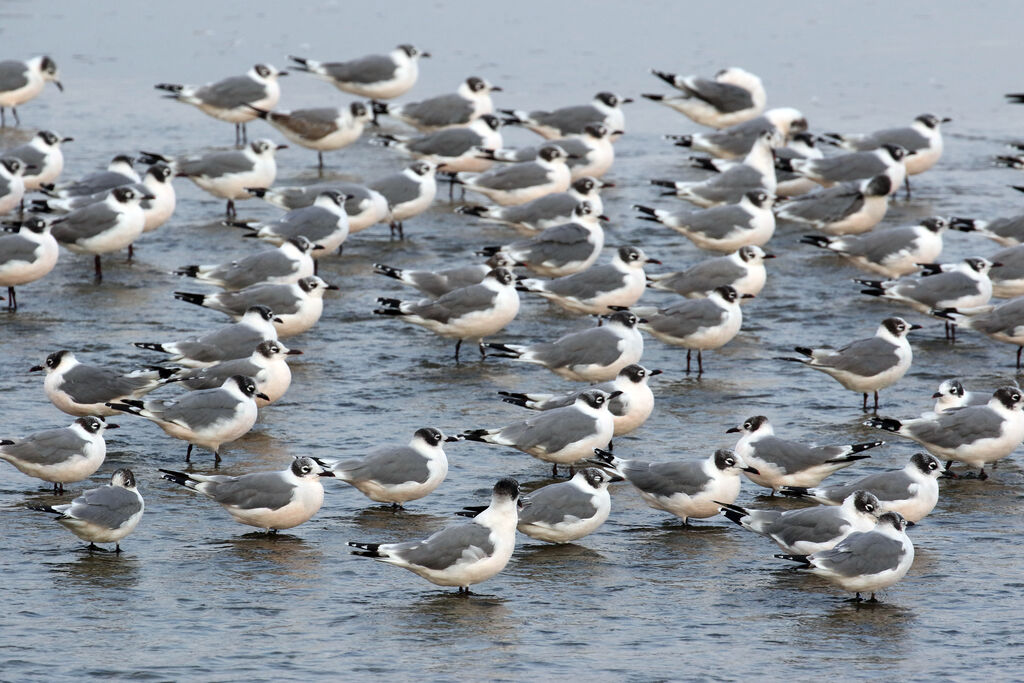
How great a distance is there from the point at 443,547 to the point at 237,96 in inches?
553

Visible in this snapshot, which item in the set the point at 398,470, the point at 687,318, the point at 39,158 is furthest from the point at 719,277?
the point at 39,158

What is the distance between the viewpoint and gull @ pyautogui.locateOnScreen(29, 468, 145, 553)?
366 inches

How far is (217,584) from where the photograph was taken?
29.7 ft

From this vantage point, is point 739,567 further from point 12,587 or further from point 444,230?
point 444,230

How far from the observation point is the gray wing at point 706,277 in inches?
591

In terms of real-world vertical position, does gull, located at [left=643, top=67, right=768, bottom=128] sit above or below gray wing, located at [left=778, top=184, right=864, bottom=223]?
below

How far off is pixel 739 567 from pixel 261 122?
632 inches

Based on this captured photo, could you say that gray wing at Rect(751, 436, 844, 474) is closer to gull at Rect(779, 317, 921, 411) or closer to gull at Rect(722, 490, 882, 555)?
gull at Rect(722, 490, 882, 555)

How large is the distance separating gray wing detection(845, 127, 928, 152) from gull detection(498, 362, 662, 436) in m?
9.27

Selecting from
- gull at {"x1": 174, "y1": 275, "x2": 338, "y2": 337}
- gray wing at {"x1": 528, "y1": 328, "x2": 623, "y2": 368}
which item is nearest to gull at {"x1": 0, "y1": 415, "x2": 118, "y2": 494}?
gull at {"x1": 174, "y1": 275, "x2": 338, "y2": 337}

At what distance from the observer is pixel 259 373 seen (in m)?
12.2

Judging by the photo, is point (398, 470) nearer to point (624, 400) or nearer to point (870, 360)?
point (624, 400)

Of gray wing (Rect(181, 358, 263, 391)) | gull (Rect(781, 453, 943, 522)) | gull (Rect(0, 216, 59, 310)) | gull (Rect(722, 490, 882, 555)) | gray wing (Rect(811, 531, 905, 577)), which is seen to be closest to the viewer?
gray wing (Rect(811, 531, 905, 577))

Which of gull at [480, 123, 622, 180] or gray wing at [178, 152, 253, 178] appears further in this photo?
gull at [480, 123, 622, 180]
